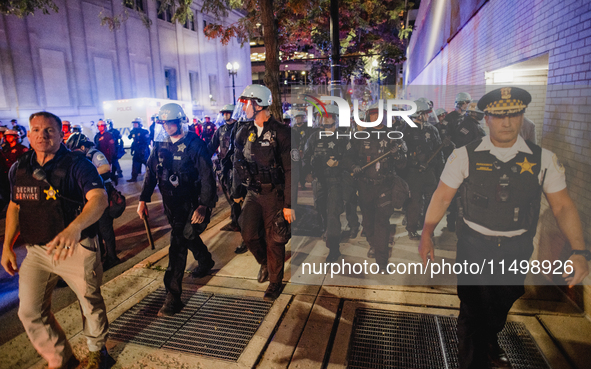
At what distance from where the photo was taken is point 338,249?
16.4 feet

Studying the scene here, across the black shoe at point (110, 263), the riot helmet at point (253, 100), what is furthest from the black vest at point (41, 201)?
the black shoe at point (110, 263)

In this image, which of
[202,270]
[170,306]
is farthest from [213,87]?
[170,306]

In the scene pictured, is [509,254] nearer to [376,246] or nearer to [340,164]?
[376,246]

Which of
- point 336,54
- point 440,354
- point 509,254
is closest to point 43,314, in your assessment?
point 440,354

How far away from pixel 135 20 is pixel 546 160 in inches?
1200

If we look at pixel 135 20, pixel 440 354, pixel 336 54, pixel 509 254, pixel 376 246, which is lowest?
pixel 440 354

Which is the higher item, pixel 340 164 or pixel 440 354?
pixel 340 164

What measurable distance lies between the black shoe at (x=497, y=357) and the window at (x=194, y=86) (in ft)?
114

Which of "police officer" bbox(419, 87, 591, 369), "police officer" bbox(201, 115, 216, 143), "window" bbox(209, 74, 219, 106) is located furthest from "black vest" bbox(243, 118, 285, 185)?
"window" bbox(209, 74, 219, 106)

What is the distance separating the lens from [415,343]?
3113 mm

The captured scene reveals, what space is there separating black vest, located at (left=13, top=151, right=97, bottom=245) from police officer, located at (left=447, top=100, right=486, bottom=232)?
5409 millimetres

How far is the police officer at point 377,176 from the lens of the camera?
4605 millimetres

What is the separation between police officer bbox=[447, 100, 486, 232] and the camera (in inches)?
231

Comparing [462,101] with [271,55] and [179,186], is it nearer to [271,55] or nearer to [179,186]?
[271,55]
